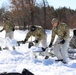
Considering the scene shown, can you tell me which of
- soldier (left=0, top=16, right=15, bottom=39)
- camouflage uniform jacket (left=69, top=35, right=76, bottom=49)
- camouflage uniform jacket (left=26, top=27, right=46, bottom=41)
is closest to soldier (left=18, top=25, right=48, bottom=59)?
camouflage uniform jacket (left=26, top=27, right=46, bottom=41)

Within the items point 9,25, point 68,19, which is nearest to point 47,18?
point 68,19

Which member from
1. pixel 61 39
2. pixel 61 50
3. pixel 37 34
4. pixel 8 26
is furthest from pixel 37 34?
pixel 8 26

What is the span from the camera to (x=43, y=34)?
13.9 m

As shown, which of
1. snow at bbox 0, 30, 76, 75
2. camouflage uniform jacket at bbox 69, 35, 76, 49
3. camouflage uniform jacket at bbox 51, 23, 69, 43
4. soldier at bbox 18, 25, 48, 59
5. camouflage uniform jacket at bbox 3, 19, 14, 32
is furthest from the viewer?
camouflage uniform jacket at bbox 3, 19, 14, 32

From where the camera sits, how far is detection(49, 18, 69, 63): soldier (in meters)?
11.1

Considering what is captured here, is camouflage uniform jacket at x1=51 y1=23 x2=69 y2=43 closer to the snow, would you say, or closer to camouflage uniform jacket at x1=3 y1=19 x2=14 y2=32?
the snow

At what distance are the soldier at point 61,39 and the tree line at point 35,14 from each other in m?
27.6

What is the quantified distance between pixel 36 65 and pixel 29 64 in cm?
36

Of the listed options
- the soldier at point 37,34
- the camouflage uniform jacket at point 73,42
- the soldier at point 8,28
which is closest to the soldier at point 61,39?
the soldier at point 37,34

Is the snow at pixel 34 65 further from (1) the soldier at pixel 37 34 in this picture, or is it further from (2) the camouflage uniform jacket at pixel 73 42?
(2) the camouflage uniform jacket at pixel 73 42

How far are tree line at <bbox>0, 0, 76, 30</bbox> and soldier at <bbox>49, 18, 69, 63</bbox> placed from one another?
90.5ft

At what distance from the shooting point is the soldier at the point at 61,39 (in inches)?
438

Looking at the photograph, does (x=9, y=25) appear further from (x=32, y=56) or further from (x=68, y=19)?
(x=68, y=19)

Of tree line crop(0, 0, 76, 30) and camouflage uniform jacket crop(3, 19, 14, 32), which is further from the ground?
tree line crop(0, 0, 76, 30)
